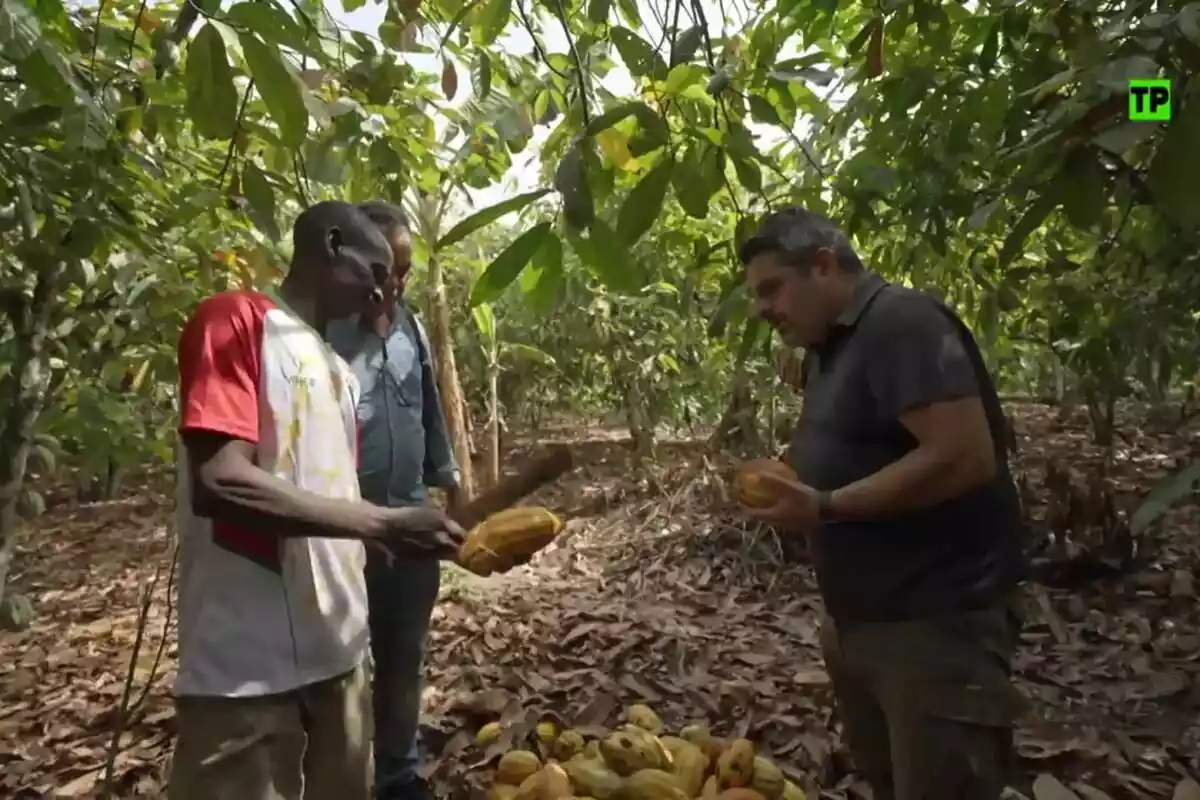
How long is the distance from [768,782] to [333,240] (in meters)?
1.34

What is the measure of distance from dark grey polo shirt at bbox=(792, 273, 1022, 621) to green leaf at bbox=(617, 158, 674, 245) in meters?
0.58

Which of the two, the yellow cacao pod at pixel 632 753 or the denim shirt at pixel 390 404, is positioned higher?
the denim shirt at pixel 390 404

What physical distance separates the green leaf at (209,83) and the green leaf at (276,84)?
0.05 m

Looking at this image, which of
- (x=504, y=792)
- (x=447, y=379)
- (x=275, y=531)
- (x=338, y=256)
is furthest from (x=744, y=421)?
(x=275, y=531)

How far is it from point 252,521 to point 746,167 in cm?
84

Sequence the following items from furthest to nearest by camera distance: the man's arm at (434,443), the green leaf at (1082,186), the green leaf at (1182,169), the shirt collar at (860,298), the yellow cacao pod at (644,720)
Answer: the man's arm at (434,443), the yellow cacao pod at (644,720), the shirt collar at (860,298), the green leaf at (1082,186), the green leaf at (1182,169)

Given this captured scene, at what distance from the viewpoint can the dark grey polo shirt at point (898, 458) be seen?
1.51m

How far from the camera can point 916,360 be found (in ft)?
4.91

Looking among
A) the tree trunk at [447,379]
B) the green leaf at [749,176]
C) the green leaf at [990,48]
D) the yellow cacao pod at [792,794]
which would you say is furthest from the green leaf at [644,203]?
the tree trunk at [447,379]

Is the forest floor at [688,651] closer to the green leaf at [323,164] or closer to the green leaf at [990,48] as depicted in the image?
the green leaf at [323,164]

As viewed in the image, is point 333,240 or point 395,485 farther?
point 395,485

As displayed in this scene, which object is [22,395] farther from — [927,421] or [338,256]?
[927,421]

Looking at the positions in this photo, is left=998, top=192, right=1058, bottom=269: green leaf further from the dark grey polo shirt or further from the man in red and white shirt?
the man in red and white shirt

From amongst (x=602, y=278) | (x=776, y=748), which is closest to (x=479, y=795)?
(x=776, y=748)
